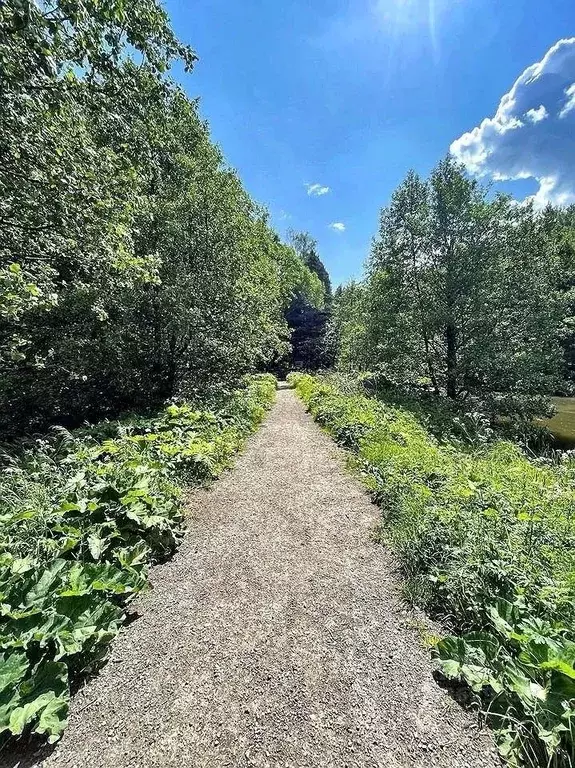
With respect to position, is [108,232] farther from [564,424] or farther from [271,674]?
[564,424]

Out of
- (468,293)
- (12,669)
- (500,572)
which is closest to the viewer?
(12,669)

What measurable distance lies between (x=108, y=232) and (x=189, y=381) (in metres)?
5.88

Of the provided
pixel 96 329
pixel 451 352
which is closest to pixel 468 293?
pixel 451 352

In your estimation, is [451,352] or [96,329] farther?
[451,352]

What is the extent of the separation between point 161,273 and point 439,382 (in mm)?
9967

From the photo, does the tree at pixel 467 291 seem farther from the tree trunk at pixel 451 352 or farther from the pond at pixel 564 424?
the pond at pixel 564 424

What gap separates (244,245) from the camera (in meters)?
11.8

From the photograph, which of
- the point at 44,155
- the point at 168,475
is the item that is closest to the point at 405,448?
the point at 168,475

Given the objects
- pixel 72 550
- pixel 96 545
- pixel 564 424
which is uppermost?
pixel 96 545

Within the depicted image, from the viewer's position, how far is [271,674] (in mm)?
2266

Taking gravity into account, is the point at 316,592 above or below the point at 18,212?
below

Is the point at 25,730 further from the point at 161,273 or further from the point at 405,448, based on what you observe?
the point at 161,273

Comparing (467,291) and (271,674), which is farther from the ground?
(467,291)

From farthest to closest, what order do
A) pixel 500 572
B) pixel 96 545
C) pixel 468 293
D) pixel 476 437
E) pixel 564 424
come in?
pixel 564 424 < pixel 468 293 < pixel 476 437 < pixel 96 545 < pixel 500 572
